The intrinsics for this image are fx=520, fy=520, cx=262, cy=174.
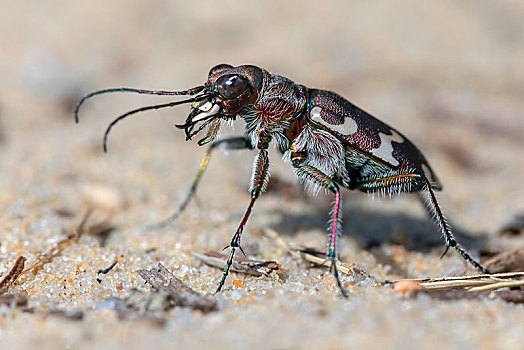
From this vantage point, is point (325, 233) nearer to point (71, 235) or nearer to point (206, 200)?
point (206, 200)

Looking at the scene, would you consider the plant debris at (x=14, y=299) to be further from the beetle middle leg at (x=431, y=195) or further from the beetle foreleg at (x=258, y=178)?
the beetle middle leg at (x=431, y=195)

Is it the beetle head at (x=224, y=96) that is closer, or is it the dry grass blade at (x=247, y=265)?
the dry grass blade at (x=247, y=265)

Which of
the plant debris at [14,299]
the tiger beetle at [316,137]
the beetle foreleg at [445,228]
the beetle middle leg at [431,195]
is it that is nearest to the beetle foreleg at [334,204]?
the tiger beetle at [316,137]

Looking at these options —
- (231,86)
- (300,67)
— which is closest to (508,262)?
(231,86)

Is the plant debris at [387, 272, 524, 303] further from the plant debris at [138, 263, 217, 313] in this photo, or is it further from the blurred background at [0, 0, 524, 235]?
the blurred background at [0, 0, 524, 235]

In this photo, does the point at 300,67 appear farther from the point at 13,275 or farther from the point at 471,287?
the point at 13,275

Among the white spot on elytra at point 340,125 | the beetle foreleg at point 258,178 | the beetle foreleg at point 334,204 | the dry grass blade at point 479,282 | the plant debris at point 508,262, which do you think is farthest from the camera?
the white spot on elytra at point 340,125

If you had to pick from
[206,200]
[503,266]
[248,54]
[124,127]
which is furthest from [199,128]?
[248,54]

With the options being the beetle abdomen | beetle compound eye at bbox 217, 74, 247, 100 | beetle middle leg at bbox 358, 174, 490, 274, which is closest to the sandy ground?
beetle middle leg at bbox 358, 174, 490, 274
